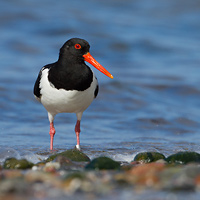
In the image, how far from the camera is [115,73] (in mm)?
11875

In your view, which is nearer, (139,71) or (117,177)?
(117,177)

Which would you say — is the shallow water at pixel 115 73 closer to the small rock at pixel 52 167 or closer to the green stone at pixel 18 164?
the green stone at pixel 18 164

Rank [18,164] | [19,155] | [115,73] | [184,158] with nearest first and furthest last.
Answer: [18,164]
[184,158]
[19,155]
[115,73]

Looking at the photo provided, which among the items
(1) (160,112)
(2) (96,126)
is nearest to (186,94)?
(1) (160,112)

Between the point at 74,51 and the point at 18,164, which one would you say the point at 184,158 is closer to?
the point at 18,164

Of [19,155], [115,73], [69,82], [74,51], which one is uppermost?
[74,51]

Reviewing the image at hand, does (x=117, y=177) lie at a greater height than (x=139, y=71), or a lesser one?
lesser

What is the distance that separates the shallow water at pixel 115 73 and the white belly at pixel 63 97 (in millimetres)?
657

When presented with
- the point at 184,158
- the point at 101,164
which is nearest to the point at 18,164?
the point at 101,164

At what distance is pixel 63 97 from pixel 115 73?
19.9 ft

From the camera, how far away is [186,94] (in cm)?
1046

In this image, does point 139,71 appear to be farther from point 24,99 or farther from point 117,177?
point 117,177

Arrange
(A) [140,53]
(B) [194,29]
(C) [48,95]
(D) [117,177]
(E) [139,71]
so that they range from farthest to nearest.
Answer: (B) [194,29]
(A) [140,53]
(E) [139,71]
(C) [48,95]
(D) [117,177]

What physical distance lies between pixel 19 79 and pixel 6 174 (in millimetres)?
6967
